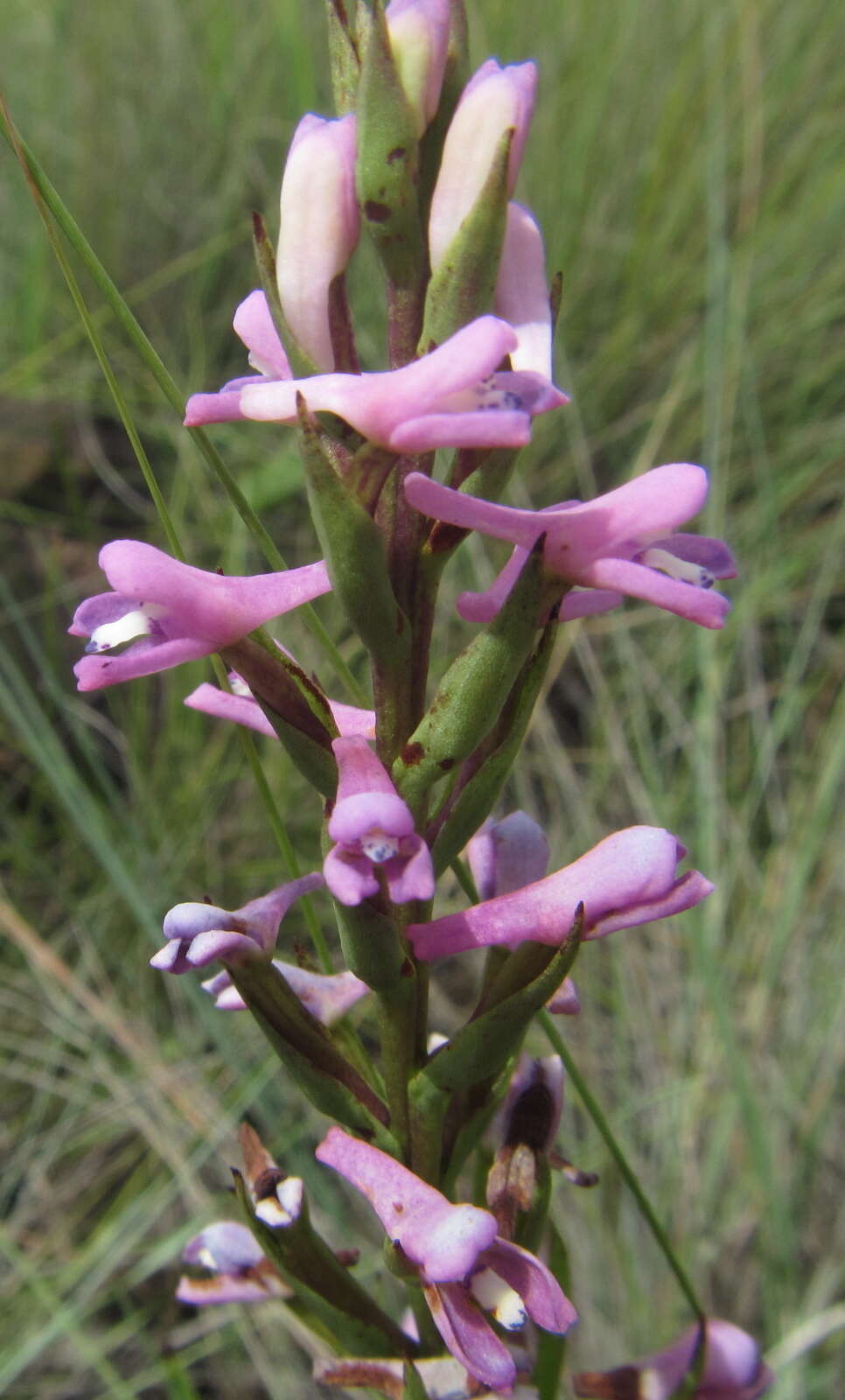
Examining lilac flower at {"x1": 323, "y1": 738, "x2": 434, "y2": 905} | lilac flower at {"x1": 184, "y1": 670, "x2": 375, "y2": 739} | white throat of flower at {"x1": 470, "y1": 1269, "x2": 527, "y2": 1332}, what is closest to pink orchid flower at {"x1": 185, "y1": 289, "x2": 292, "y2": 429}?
lilac flower at {"x1": 184, "y1": 670, "x2": 375, "y2": 739}

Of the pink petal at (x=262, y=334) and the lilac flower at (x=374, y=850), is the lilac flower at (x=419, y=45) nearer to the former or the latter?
the pink petal at (x=262, y=334)

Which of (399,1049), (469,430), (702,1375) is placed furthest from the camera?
(702,1375)

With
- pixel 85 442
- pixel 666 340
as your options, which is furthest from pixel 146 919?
pixel 666 340

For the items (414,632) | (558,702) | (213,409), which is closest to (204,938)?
(414,632)

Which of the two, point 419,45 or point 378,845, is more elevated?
point 419,45

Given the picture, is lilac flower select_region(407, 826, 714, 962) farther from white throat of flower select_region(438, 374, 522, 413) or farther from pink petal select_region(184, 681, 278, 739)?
white throat of flower select_region(438, 374, 522, 413)

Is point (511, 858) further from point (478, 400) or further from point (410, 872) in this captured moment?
point (478, 400)
